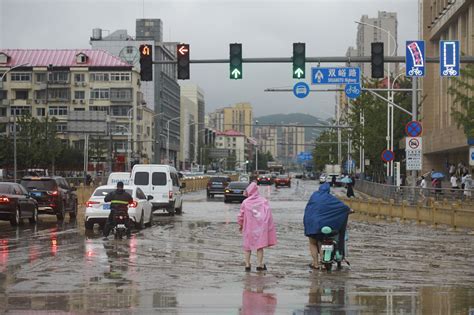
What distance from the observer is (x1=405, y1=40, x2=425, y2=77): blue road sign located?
28.3 meters

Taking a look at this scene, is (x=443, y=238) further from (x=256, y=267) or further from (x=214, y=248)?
(x=256, y=267)

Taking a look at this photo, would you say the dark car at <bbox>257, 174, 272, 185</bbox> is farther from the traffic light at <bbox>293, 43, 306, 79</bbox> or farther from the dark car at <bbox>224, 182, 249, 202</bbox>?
the traffic light at <bbox>293, 43, 306, 79</bbox>

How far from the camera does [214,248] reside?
1970 cm

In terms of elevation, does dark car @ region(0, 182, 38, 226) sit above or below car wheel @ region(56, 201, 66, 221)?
above

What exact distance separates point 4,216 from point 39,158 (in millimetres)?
55174

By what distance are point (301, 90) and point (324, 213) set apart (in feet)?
101

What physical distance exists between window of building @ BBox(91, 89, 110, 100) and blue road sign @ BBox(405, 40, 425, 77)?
95332 mm

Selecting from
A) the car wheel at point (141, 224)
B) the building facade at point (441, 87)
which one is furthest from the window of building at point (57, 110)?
the car wheel at point (141, 224)

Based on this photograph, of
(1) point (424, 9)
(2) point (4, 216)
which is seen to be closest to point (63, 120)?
(1) point (424, 9)

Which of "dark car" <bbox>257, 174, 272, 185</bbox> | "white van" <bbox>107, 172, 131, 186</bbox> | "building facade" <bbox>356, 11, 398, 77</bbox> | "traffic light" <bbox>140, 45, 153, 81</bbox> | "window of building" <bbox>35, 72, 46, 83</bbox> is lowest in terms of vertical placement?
"dark car" <bbox>257, 174, 272, 185</bbox>

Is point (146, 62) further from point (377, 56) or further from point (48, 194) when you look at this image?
point (377, 56)

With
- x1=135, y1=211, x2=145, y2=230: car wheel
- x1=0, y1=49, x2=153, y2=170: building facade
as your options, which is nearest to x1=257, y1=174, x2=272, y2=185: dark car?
x1=0, y1=49, x2=153, y2=170: building facade

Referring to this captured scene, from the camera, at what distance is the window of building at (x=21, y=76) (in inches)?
4628

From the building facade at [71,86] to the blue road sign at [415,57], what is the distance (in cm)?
8933
